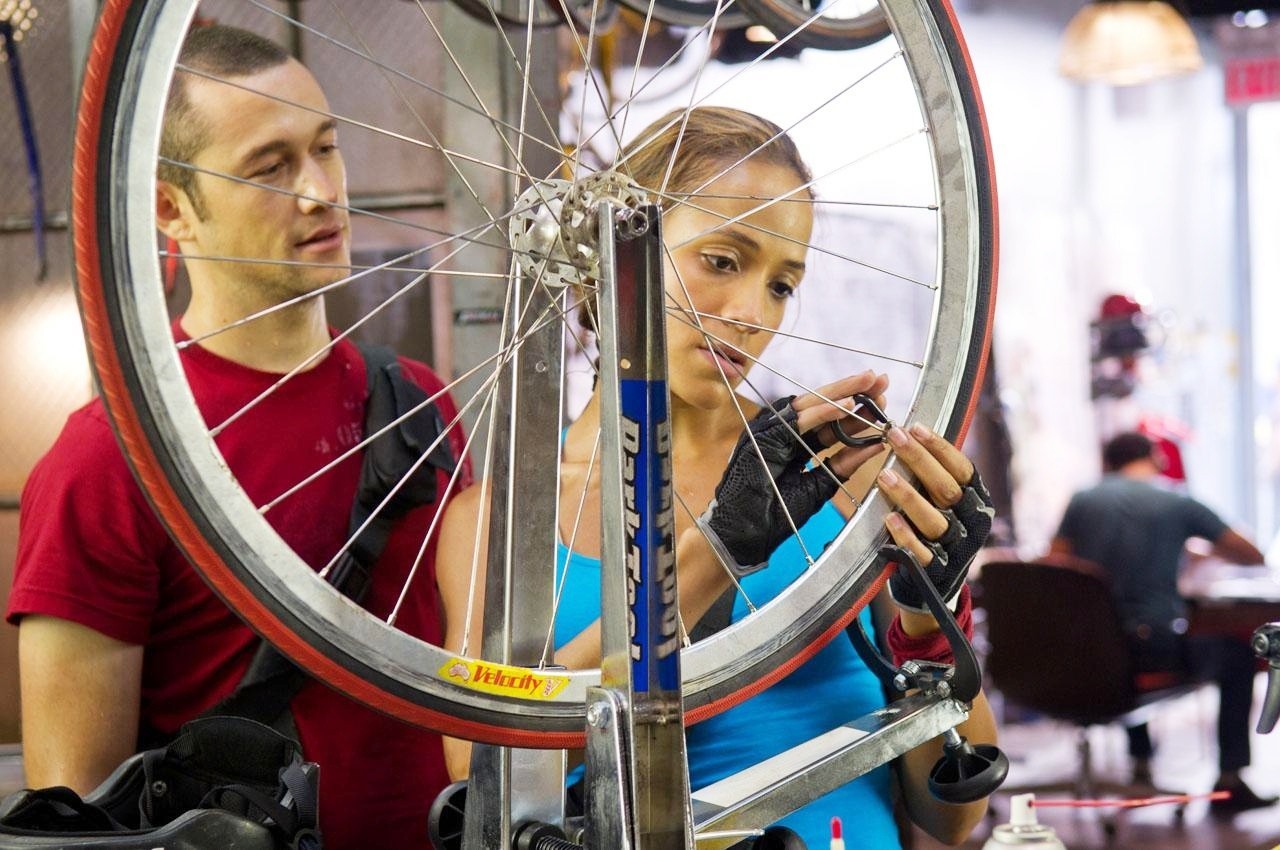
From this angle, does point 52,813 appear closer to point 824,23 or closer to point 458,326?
point 458,326

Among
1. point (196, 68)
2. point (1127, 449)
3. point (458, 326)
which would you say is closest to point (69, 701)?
point (196, 68)

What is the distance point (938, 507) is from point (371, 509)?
1.68 ft

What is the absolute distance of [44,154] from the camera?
1688 mm

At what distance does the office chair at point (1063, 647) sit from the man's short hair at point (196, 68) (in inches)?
140

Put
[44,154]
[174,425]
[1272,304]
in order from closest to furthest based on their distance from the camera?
[174,425] → [44,154] → [1272,304]

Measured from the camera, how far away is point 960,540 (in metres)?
1.12

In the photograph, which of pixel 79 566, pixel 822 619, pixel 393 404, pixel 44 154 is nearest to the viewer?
pixel 822 619

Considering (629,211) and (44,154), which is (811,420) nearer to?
(629,211)

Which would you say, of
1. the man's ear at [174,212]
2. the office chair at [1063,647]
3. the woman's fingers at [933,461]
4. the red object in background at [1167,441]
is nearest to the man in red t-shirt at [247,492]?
the man's ear at [174,212]

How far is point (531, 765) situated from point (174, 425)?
37cm

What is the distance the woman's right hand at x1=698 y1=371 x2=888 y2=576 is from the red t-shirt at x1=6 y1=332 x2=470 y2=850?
34 centimetres

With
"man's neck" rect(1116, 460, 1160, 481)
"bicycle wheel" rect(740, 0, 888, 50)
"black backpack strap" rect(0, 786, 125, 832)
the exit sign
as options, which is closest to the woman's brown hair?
"bicycle wheel" rect(740, 0, 888, 50)

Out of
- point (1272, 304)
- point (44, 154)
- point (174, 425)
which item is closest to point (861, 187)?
point (44, 154)

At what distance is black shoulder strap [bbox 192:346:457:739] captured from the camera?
50.7 inches
